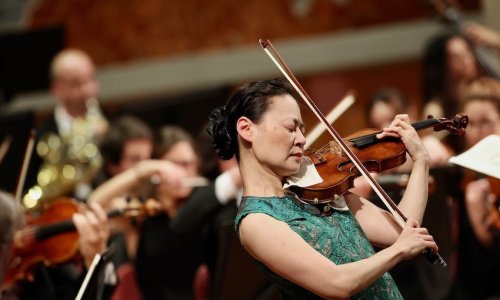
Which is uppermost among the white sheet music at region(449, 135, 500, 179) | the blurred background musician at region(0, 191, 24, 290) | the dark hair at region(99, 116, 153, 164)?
the blurred background musician at region(0, 191, 24, 290)

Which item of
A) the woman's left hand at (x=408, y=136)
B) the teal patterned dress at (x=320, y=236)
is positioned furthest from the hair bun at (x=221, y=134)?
the woman's left hand at (x=408, y=136)

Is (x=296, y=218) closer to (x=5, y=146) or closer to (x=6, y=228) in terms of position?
(x=6, y=228)

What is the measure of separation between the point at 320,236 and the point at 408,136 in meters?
0.34

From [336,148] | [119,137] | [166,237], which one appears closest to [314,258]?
[336,148]

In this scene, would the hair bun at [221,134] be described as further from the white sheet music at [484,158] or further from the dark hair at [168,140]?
the dark hair at [168,140]

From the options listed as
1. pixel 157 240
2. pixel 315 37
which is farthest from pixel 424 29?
pixel 157 240

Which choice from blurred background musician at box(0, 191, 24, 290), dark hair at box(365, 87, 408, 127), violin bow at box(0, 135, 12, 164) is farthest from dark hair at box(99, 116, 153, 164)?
blurred background musician at box(0, 191, 24, 290)

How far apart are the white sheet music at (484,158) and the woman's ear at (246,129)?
565mm

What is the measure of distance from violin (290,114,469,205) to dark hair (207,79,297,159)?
0.18 m

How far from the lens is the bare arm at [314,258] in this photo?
7.34 feet

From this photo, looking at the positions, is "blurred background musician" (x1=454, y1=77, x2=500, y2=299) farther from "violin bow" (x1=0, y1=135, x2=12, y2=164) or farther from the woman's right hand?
"violin bow" (x1=0, y1=135, x2=12, y2=164)

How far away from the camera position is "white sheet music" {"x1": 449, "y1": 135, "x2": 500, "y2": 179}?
2.66m

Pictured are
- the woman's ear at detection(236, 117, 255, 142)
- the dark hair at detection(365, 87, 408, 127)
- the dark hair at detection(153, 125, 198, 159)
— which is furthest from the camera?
the dark hair at detection(365, 87, 408, 127)

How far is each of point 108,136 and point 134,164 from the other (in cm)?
18
